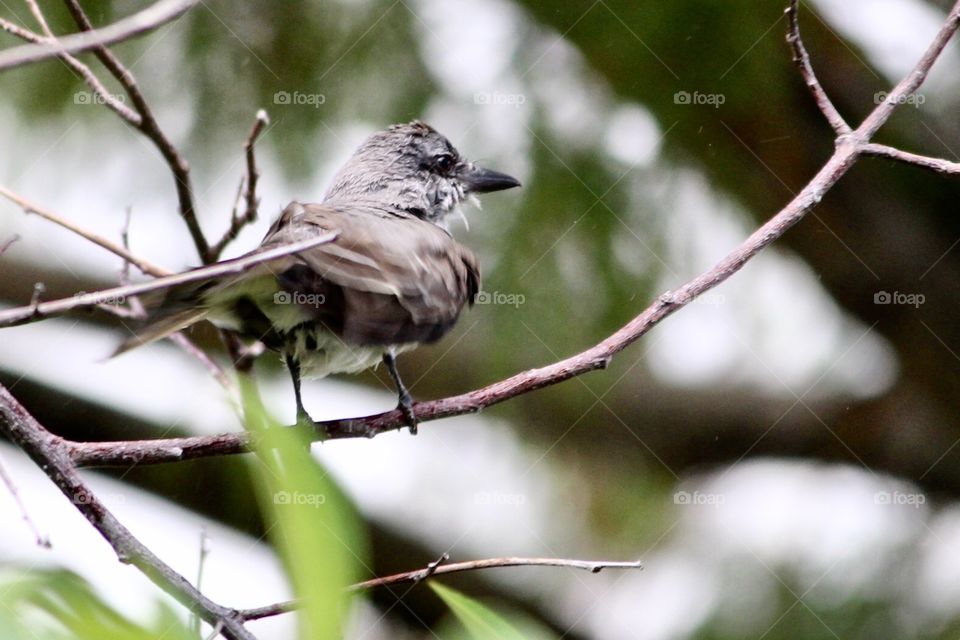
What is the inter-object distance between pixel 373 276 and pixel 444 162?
164 cm

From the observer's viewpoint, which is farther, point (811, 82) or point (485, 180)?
point (485, 180)

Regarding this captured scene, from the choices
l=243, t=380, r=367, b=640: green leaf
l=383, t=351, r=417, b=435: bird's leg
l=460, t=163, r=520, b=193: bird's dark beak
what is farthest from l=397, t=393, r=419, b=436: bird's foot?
l=243, t=380, r=367, b=640: green leaf

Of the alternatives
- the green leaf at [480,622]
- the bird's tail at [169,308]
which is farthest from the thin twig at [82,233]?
the green leaf at [480,622]

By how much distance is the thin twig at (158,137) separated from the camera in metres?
2.05

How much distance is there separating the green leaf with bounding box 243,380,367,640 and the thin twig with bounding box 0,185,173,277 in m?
1.39

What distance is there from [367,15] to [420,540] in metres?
1.93

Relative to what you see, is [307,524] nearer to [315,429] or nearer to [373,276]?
[373,276]

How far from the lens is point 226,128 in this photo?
3539mm

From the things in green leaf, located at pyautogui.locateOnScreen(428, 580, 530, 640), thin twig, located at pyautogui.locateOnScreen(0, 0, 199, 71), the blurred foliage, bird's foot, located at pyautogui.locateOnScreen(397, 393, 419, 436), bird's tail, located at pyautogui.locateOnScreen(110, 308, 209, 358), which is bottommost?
green leaf, located at pyautogui.locateOnScreen(428, 580, 530, 640)

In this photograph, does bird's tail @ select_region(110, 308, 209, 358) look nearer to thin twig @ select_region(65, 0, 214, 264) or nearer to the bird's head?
thin twig @ select_region(65, 0, 214, 264)

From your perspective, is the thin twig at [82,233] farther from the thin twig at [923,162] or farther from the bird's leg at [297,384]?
the thin twig at [923,162]

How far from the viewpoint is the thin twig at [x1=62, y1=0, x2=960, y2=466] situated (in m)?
2.09

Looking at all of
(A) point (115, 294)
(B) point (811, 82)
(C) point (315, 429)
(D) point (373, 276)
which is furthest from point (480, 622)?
(B) point (811, 82)

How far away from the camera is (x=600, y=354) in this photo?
225cm
